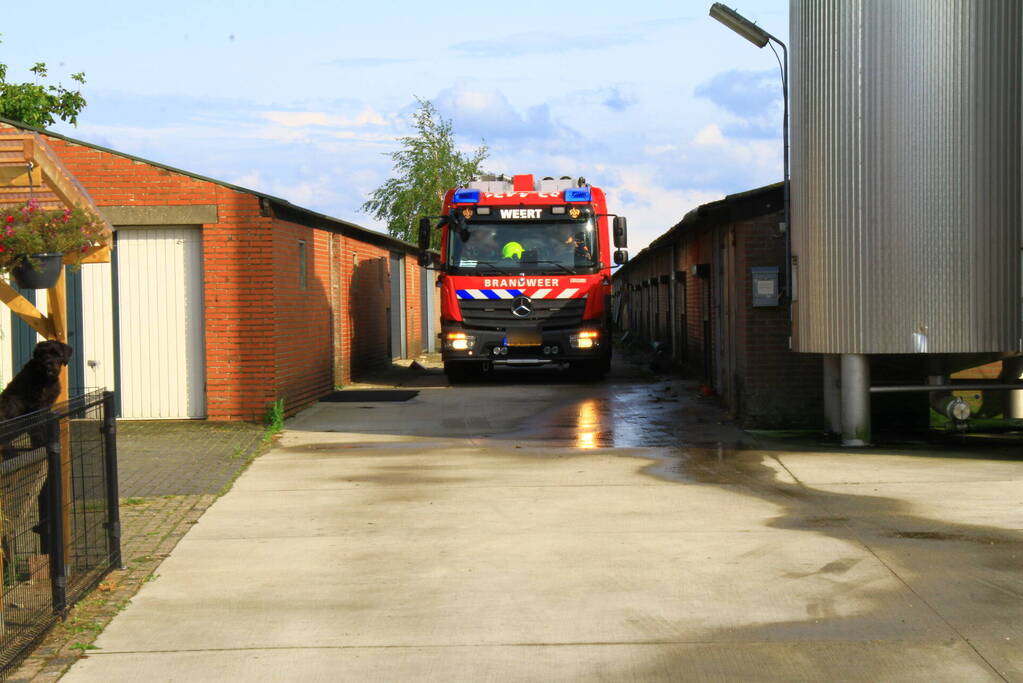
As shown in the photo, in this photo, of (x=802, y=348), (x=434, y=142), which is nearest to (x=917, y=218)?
(x=802, y=348)

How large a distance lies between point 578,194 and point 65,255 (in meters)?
13.7

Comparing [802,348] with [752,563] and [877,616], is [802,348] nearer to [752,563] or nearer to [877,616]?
[752,563]

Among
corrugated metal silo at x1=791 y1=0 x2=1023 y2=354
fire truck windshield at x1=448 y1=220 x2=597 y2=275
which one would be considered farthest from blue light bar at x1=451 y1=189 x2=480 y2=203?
corrugated metal silo at x1=791 y1=0 x2=1023 y2=354

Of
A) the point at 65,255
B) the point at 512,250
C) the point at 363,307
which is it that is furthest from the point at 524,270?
the point at 65,255

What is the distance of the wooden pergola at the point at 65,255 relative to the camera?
22.0ft

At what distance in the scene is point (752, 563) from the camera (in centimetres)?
748

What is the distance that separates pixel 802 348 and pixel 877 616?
6786 mm

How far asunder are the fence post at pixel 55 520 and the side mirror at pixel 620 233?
14660mm

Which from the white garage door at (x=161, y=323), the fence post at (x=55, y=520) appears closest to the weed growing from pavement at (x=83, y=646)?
the fence post at (x=55, y=520)

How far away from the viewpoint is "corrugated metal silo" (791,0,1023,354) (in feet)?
39.1

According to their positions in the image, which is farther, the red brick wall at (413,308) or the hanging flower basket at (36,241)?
the red brick wall at (413,308)

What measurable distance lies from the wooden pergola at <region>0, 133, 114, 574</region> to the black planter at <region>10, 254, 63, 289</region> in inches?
3.3

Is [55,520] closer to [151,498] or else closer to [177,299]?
[151,498]

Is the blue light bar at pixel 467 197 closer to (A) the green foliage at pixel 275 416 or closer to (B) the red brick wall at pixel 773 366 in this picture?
(A) the green foliage at pixel 275 416
